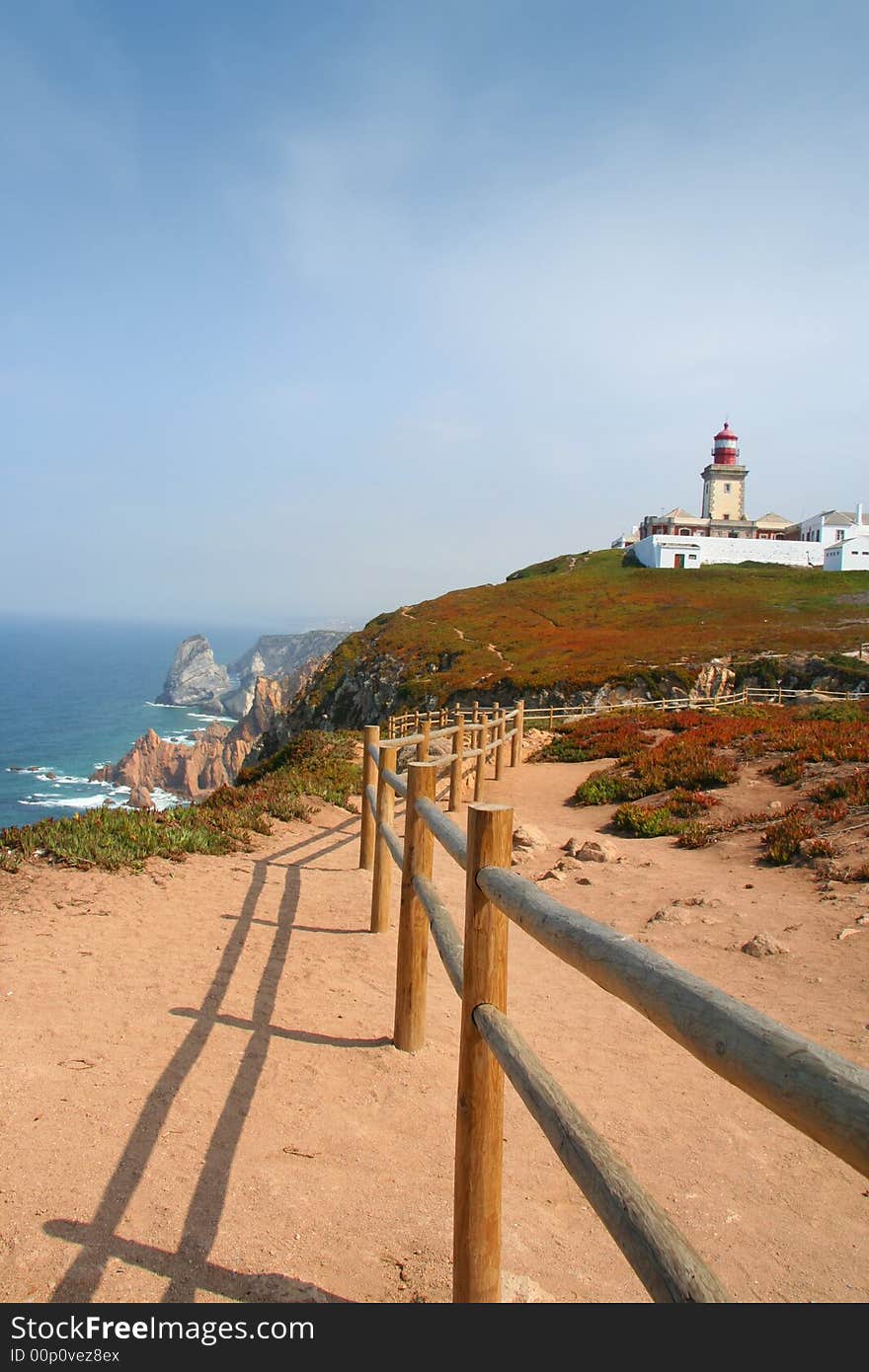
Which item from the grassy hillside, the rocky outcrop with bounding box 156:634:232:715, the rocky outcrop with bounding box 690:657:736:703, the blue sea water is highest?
the grassy hillside

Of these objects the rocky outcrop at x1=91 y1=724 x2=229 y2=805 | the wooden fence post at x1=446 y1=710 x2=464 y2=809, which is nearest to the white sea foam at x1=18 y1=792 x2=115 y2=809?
the rocky outcrop at x1=91 y1=724 x2=229 y2=805


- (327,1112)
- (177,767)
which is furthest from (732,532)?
(327,1112)

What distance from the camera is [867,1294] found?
112 inches

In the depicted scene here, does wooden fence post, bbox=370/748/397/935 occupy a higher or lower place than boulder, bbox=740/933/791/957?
higher

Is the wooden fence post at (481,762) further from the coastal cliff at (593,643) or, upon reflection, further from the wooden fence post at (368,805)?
the coastal cliff at (593,643)

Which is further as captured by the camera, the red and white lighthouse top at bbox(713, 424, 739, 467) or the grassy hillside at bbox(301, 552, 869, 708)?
the red and white lighthouse top at bbox(713, 424, 739, 467)

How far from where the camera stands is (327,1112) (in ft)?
12.9

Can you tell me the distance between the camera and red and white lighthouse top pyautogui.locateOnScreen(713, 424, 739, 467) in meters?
90.1

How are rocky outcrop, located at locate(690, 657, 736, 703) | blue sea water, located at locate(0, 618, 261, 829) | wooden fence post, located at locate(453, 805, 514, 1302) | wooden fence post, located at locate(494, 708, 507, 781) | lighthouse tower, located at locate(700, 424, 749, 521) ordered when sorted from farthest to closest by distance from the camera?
lighthouse tower, located at locate(700, 424, 749, 521) < blue sea water, located at locate(0, 618, 261, 829) < rocky outcrop, located at locate(690, 657, 736, 703) < wooden fence post, located at locate(494, 708, 507, 781) < wooden fence post, located at locate(453, 805, 514, 1302)

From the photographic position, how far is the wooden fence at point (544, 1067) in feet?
4.49

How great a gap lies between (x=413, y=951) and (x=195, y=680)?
162866 mm

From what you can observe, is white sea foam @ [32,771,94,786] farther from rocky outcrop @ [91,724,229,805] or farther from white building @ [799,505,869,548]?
white building @ [799,505,869,548]

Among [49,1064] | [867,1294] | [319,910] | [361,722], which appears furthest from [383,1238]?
[361,722]

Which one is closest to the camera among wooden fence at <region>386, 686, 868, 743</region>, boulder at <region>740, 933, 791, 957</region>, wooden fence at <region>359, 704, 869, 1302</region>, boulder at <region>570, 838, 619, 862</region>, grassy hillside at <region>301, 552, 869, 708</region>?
wooden fence at <region>359, 704, 869, 1302</region>
